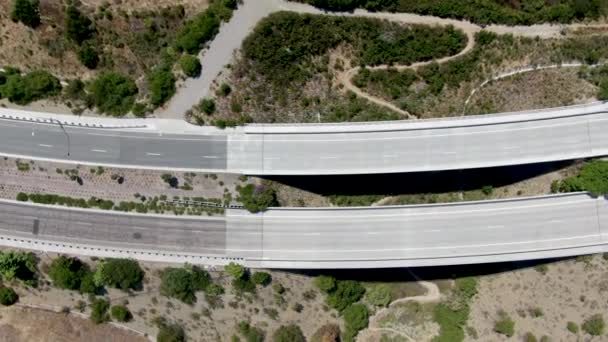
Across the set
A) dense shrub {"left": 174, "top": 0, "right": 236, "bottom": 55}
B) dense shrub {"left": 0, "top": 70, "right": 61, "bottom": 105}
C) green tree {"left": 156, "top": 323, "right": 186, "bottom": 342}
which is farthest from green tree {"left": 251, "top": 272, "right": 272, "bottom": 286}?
dense shrub {"left": 0, "top": 70, "right": 61, "bottom": 105}

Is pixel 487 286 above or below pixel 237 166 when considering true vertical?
below

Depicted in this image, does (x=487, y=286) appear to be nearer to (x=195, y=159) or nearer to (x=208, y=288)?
(x=208, y=288)

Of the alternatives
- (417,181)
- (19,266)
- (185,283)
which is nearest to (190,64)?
(185,283)

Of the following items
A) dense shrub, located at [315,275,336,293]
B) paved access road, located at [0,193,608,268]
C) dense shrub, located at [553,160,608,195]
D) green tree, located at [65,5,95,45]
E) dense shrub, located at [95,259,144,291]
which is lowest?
dense shrub, located at [315,275,336,293]

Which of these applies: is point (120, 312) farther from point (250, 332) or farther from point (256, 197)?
point (256, 197)

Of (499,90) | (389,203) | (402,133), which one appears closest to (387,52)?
(402,133)

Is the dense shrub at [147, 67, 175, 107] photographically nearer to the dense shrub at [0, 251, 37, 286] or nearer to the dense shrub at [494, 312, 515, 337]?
the dense shrub at [0, 251, 37, 286]
